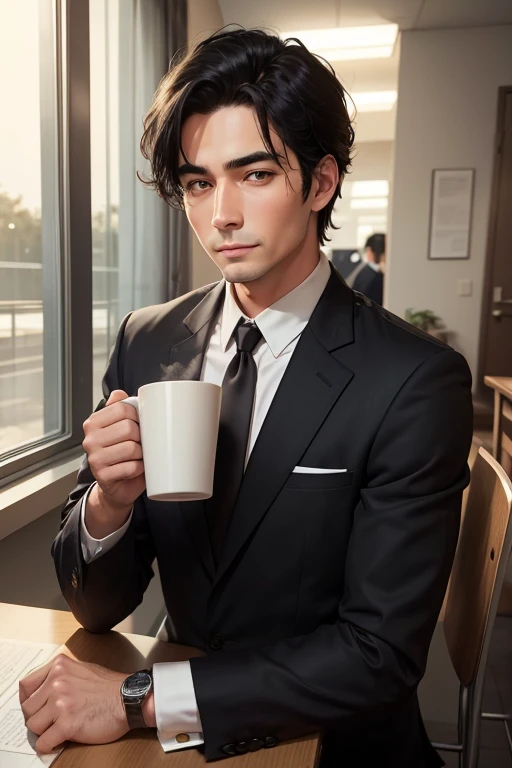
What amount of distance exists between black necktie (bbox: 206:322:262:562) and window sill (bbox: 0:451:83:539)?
585mm

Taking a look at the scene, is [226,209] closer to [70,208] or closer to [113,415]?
[113,415]

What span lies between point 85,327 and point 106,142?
0.75m

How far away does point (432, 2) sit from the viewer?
159 inches

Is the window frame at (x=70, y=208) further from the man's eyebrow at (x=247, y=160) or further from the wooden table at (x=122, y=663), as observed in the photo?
the man's eyebrow at (x=247, y=160)

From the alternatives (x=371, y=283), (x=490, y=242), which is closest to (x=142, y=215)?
(x=490, y=242)

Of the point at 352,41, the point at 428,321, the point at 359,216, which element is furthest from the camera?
the point at 359,216

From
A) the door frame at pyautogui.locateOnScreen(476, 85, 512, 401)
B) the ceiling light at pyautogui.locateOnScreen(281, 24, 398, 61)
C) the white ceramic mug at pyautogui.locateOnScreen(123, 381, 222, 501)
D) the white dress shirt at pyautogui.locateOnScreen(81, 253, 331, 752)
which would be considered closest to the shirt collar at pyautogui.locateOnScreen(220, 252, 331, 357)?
the white dress shirt at pyautogui.locateOnScreen(81, 253, 331, 752)

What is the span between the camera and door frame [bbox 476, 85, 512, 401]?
14.8 ft

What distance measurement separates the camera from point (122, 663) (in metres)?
0.82

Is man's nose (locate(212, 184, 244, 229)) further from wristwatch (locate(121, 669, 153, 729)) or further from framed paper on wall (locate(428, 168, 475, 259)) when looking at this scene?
framed paper on wall (locate(428, 168, 475, 259))

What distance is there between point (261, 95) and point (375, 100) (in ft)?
19.2

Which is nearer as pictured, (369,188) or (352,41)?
(352,41)

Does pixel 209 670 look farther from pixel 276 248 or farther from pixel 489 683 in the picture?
pixel 489 683

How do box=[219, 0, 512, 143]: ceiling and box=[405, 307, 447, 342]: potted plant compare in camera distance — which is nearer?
box=[219, 0, 512, 143]: ceiling
